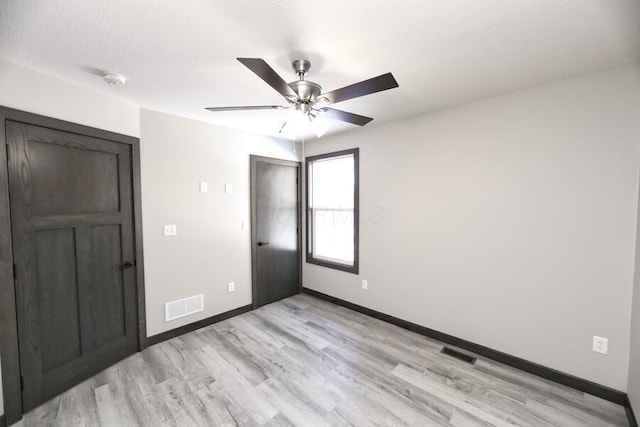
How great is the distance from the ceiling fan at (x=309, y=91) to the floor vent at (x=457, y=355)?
2357mm

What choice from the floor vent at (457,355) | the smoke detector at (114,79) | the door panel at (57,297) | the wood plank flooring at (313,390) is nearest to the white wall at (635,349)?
the wood plank flooring at (313,390)

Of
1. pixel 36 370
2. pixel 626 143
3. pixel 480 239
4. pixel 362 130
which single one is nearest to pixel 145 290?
pixel 36 370

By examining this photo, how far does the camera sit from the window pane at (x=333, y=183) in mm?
3637

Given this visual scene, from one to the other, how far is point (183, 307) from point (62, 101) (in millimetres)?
2193

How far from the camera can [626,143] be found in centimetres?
180

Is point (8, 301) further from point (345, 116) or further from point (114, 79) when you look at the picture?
point (345, 116)

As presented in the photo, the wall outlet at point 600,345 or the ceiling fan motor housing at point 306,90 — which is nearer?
the ceiling fan motor housing at point 306,90

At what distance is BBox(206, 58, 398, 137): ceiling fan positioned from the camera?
131 centimetres

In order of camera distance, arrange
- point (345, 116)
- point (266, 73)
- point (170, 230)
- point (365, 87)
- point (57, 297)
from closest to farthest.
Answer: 1. point (266, 73)
2. point (365, 87)
3. point (345, 116)
4. point (57, 297)
5. point (170, 230)

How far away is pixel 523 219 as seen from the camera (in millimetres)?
2217

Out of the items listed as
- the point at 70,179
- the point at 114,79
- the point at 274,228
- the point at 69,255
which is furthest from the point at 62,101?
the point at 274,228

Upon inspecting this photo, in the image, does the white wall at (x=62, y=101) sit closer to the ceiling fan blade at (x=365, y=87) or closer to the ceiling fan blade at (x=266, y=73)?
the ceiling fan blade at (x=266, y=73)

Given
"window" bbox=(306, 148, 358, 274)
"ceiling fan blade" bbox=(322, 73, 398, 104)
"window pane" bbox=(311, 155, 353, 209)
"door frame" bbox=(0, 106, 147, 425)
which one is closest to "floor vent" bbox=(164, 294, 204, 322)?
"door frame" bbox=(0, 106, 147, 425)

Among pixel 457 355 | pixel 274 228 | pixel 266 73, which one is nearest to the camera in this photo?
pixel 266 73
